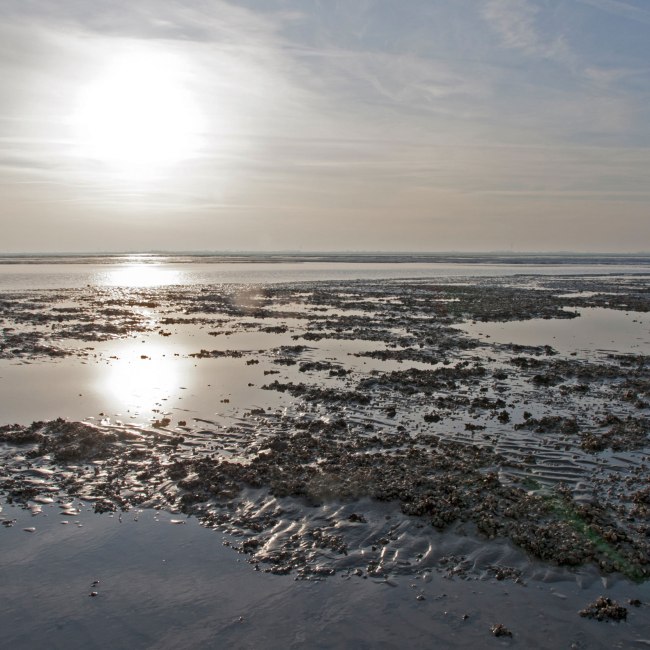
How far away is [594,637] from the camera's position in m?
7.27

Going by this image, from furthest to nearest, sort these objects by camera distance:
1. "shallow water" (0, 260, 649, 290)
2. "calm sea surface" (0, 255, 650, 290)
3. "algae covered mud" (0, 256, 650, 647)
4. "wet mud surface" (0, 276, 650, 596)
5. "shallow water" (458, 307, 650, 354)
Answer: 1. "calm sea surface" (0, 255, 650, 290)
2. "shallow water" (0, 260, 649, 290)
3. "shallow water" (458, 307, 650, 354)
4. "wet mud surface" (0, 276, 650, 596)
5. "algae covered mud" (0, 256, 650, 647)

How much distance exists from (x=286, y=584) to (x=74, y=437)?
812cm

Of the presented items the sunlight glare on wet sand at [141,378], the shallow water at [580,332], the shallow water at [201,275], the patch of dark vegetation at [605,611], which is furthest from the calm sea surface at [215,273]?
the patch of dark vegetation at [605,611]

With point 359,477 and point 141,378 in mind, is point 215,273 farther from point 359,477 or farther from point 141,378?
point 359,477

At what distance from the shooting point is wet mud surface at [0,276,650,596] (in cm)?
944

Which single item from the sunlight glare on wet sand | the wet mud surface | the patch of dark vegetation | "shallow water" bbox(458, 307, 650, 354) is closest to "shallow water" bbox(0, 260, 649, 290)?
"shallow water" bbox(458, 307, 650, 354)

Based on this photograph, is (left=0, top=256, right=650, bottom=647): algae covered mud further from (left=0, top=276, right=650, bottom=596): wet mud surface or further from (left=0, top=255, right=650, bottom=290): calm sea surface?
(left=0, top=255, right=650, bottom=290): calm sea surface

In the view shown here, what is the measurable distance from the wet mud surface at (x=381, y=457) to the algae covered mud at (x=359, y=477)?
57 mm

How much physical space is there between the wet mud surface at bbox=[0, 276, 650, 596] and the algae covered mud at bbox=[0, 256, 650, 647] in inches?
2.2

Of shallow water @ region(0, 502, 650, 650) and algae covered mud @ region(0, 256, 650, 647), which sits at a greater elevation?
algae covered mud @ region(0, 256, 650, 647)

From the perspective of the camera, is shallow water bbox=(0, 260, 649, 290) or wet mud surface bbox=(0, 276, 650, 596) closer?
wet mud surface bbox=(0, 276, 650, 596)

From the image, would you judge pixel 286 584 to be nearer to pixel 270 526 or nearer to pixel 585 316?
pixel 270 526

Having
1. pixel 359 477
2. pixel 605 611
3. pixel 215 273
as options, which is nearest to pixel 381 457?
pixel 359 477

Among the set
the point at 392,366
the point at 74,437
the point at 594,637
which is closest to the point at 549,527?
the point at 594,637
